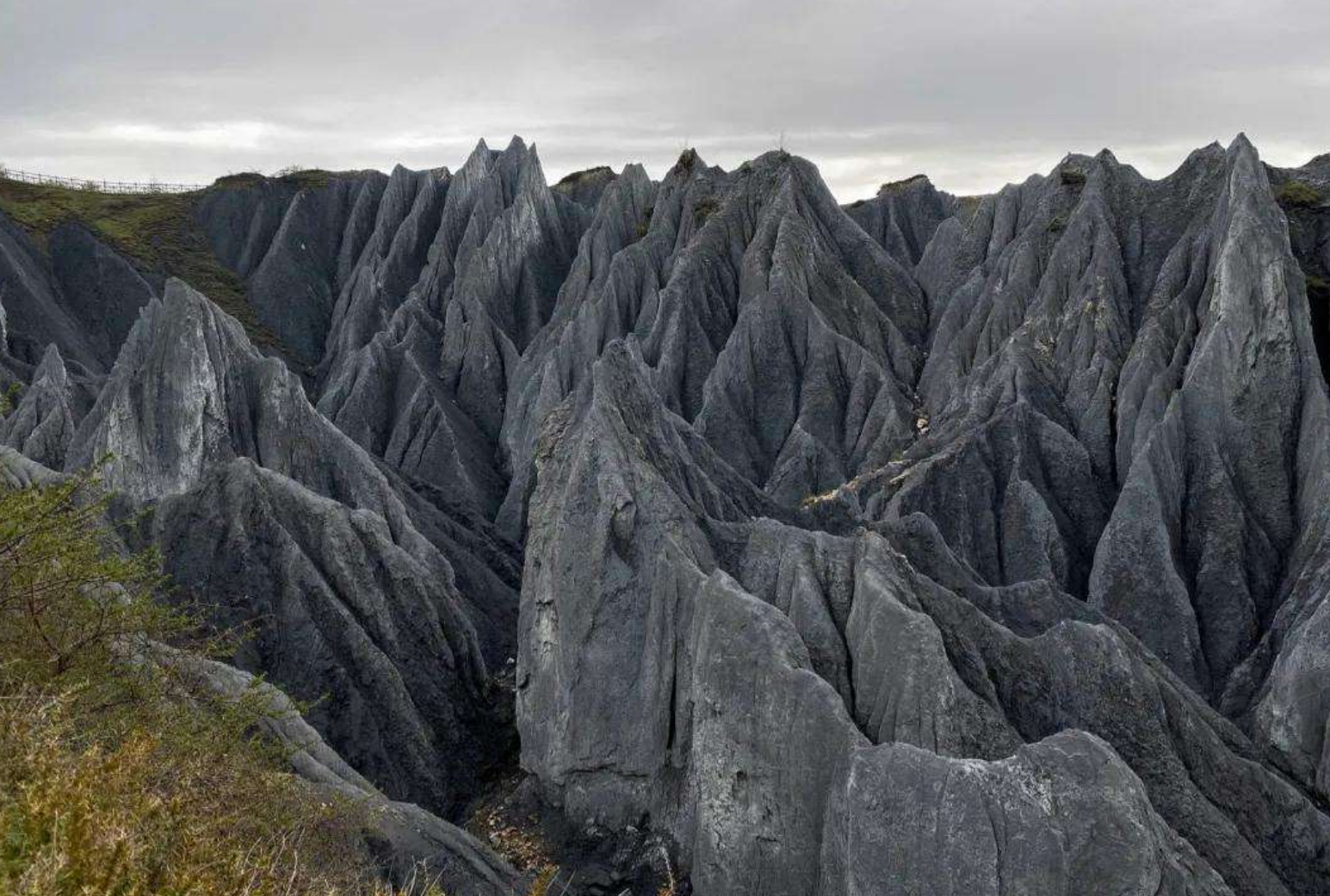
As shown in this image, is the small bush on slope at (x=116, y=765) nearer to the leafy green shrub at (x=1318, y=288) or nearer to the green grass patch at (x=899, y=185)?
the leafy green shrub at (x=1318, y=288)

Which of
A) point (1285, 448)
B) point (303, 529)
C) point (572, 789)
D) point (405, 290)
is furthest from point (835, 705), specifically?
point (405, 290)

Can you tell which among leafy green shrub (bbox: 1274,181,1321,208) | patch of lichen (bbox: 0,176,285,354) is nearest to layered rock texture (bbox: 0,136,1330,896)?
leafy green shrub (bbox: 1274,181,1321,208)

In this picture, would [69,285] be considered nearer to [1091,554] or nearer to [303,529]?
[303,529]

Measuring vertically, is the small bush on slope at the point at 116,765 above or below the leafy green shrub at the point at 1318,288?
below

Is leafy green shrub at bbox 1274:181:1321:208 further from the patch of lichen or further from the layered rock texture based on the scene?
the patch of lichen

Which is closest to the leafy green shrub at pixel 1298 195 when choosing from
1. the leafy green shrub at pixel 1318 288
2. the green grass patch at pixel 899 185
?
the leafy green shrub at pixel 1318 288

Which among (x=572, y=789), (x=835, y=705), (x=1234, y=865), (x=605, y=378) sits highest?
(x=605, y=378)
